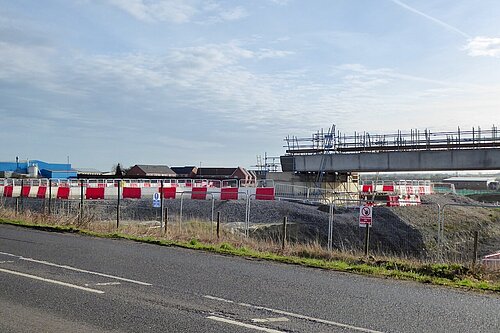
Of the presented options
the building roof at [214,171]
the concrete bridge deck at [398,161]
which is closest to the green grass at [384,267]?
the concrete bridge deck at [398,161]

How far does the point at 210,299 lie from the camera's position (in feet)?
28.2

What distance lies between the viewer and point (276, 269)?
12.1 m

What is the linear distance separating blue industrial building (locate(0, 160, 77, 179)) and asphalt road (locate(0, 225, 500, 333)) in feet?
259

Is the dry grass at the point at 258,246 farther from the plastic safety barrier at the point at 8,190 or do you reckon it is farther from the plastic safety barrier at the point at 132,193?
the plastic safety barrier at the point at 8,190

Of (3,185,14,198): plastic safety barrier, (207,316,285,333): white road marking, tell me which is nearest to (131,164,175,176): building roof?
(3,185,14,198): plastic safety barrier

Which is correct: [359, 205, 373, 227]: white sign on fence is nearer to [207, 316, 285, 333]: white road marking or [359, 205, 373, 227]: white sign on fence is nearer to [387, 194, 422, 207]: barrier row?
[387, 194, 422, 207]: barrier row

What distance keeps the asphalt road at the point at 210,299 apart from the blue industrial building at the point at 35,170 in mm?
78988

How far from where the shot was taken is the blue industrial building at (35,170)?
89312 millimetres

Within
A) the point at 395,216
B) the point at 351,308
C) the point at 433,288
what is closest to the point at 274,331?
the point at 351,308

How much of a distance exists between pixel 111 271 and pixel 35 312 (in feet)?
11.3

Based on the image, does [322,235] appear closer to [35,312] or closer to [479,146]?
[35,312]

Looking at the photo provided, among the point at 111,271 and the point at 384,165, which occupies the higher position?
the point at 384,165

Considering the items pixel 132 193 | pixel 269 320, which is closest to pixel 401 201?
pixel 269 320

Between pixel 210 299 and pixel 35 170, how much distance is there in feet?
289
